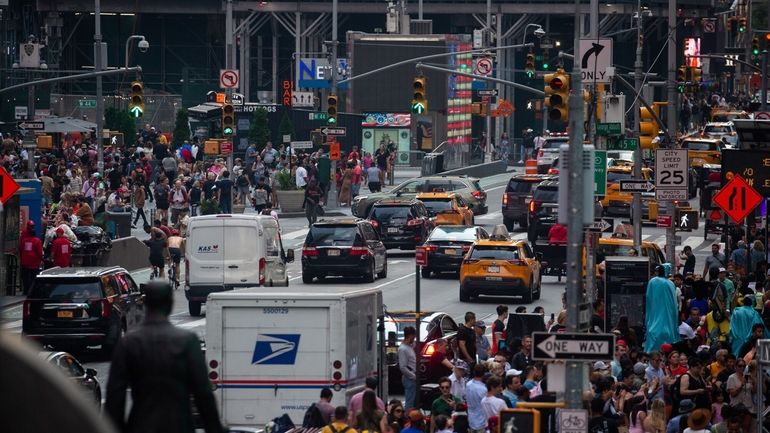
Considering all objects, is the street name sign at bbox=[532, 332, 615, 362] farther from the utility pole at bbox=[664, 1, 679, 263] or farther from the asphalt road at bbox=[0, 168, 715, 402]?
the utility pole at bbox=[664, 1, 679, 263]

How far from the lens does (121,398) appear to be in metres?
4.89

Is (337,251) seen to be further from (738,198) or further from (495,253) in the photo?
(738,198)

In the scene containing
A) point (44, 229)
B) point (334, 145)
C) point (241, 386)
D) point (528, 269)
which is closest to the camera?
point (241, 386)

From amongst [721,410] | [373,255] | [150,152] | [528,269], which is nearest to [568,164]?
[721,410]

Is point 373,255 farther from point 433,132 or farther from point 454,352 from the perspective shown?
point 433,132

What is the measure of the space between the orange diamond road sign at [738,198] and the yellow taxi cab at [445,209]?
681 inches

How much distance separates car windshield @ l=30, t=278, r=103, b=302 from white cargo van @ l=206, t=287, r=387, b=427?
26.2 ft

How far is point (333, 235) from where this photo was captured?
3631 cm

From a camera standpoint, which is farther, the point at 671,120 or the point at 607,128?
the point at 671,120

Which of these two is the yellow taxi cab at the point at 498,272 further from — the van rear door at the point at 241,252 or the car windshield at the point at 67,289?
the car windshield at the point at 67,289

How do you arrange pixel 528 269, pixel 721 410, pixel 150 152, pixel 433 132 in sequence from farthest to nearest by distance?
1. pixel 433 132
2. pixel 150 152
3. pixel 528 269
4. pixel 721 410

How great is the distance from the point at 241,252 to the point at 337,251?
19.1 ft

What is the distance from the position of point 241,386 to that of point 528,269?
16546mm

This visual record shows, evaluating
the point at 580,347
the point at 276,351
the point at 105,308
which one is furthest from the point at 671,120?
the point at 580,347
